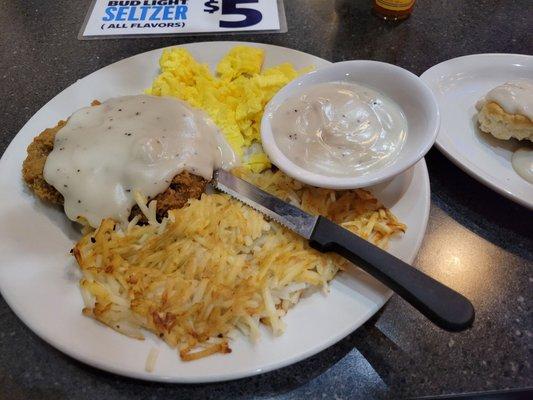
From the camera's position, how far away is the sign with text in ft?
8.47

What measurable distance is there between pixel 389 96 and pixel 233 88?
26.1 inches

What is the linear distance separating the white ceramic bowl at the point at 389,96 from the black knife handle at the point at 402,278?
0.64ft

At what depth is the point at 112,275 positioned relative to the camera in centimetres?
144

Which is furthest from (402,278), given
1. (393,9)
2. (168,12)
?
(168,12)

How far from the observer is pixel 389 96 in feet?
5.91

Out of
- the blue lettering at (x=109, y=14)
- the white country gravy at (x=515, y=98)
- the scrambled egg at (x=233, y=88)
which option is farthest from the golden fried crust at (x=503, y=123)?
the blue lettering at (x=109, y=14)

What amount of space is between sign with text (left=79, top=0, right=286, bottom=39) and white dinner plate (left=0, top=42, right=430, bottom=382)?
996mm

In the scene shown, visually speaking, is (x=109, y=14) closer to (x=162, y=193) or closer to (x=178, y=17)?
(x=178, y=17)

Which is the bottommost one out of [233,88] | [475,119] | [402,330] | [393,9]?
[402,330]

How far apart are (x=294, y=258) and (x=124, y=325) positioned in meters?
0.54

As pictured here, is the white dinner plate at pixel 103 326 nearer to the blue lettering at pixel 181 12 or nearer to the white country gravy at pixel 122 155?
the white country gravy at pixel 122 155

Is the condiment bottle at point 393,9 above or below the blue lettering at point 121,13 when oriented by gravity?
below

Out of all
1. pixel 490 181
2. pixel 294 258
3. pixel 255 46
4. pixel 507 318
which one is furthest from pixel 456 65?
pixel 294 258

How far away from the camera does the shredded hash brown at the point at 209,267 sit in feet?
4.39
